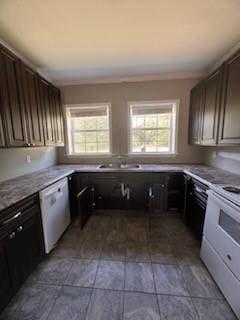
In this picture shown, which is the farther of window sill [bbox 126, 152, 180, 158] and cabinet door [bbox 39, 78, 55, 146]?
window sill [bbox 126, 152, 180, 158]

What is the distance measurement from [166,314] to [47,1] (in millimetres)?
2836

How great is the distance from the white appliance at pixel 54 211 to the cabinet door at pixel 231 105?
227 centimetres

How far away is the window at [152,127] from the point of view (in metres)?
3.10

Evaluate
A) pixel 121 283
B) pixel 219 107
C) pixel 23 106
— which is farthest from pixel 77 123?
pixel 121 283

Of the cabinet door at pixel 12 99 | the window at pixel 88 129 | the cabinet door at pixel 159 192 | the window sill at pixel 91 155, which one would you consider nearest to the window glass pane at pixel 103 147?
the window at pixel 88 129

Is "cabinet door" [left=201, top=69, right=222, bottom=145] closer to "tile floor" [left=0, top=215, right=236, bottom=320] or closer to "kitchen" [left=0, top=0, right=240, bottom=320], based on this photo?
"kitchen" [left=0, top=0, right=240, bottom=320]

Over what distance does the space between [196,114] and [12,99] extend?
2.76 m

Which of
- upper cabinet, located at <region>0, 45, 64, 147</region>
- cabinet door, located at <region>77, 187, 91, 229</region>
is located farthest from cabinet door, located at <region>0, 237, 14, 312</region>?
cabinet door, located at <region>77, 187, 91, 229</region>

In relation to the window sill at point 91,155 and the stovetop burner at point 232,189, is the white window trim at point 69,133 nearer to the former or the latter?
the window sill at point 91,155

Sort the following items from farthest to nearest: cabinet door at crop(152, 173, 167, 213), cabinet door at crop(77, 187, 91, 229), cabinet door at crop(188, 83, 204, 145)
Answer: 1. cabinet door at crop(152, 173, 167, 213)
2. cabinet door at crop(188, 83, 204, 145)
3. cabinet door at crop(77, 187, 91, 229)

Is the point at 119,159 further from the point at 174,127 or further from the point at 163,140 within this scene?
the point at 174,127

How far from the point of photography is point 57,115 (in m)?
2.84

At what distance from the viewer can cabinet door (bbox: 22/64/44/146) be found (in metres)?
1.95

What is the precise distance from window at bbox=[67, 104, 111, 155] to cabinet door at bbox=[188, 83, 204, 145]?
165cm
